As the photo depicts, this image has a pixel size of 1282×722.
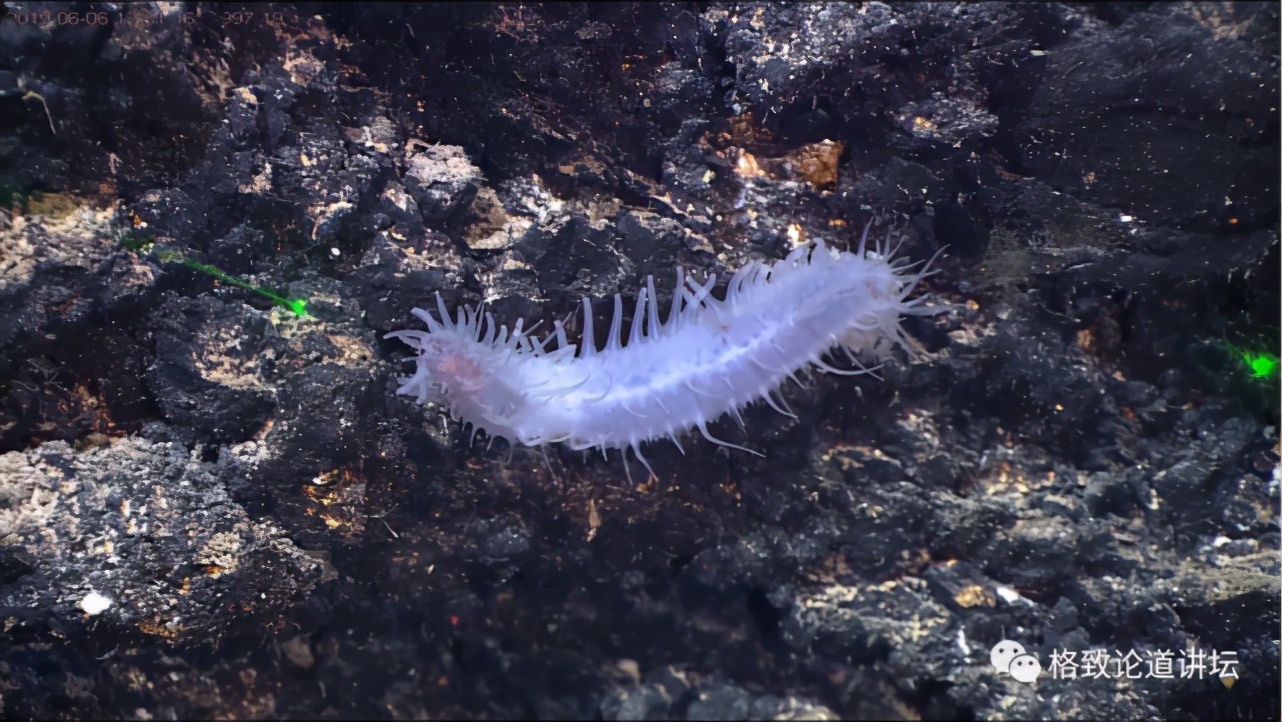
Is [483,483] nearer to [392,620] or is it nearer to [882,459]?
[392,620]

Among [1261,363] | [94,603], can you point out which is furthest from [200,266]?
[1261,363]

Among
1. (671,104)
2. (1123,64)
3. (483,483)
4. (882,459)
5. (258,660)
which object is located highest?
(1123,64)

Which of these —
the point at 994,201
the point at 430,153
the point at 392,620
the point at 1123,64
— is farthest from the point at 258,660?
the point at 1123,64

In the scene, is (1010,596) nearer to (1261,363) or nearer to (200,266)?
(1261,363)

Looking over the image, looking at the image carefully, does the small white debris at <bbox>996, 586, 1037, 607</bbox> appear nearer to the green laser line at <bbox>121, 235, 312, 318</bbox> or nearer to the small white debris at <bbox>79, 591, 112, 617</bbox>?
the green laser line at <bbox>121, 235, 312, 318</bbox>

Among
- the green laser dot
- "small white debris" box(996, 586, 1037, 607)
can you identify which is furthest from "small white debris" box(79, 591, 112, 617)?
the green laser dot

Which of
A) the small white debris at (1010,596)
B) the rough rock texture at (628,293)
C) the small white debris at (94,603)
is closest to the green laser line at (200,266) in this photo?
the rough rock texture at (628,293)
